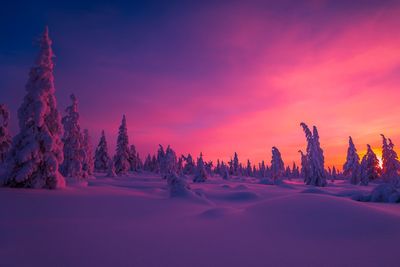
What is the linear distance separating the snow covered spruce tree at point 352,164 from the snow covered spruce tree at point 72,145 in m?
55.4

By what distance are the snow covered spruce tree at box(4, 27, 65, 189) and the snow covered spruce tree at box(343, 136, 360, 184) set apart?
2365 inches

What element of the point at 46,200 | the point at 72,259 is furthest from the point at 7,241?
the point at 46,200

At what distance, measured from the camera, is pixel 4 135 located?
3734 centimetres

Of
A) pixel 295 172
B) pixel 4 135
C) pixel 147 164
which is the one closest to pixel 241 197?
pixel 4 135

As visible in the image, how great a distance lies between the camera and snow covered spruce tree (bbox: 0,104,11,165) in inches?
1448

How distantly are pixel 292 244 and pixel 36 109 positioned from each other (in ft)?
51.8

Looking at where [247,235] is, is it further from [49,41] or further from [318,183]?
[318,183]

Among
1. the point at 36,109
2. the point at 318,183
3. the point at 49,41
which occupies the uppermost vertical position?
the point at 49,41

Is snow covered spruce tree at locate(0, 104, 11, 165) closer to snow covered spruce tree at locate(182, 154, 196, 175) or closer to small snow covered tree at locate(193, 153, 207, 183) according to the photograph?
small snow covered tree at locate(193, 153, 207, 183)

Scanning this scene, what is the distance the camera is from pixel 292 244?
20.7ft

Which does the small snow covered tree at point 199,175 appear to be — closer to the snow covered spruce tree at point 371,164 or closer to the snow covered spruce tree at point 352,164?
the snow covered spruce tree at point 352,164

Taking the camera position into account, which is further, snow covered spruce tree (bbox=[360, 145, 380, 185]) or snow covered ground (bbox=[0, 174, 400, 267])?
snow covered spruce tree (bbox=[360, 145, 380, 185])

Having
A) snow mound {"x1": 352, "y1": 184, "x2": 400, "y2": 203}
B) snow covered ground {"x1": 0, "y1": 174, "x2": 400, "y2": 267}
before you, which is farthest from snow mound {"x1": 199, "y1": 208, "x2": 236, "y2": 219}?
snow mound {"x1": 352, "y1": 184, "x2": 400, "y2": 203}

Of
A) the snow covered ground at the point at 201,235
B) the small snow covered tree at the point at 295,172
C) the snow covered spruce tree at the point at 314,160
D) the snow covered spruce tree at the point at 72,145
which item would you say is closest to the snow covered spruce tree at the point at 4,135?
the snow covered spruce tree at the point at 72,145
